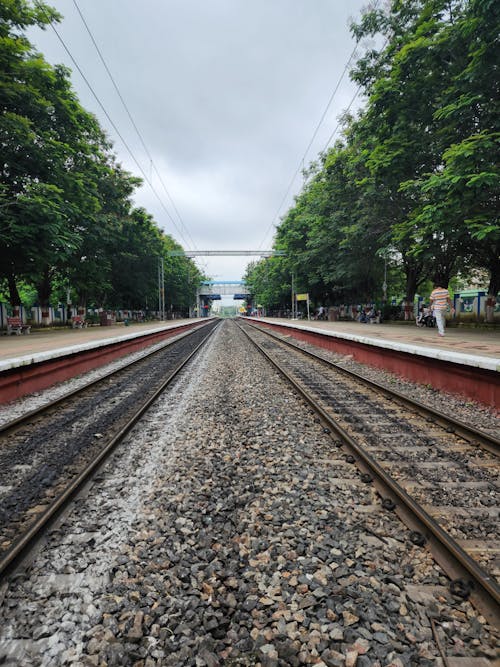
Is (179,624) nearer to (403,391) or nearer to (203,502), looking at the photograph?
(203,502)

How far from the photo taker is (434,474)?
3369mm

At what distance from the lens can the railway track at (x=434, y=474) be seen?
6.84 feet

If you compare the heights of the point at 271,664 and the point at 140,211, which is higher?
the point at 140,211

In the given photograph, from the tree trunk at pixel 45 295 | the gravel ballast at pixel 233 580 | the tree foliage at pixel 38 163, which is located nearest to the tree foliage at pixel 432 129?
the gravel ballast at pixel 233 580

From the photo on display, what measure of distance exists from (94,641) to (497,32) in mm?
15118

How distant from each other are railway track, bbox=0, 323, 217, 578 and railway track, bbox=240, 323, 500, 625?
8.97ft

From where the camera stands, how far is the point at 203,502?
2.91 metres

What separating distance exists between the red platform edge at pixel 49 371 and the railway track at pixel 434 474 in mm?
5727

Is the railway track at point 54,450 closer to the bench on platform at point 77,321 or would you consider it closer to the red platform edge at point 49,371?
the red platform edge at point 49,371

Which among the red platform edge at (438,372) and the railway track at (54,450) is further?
the red platform edge at (438,372)

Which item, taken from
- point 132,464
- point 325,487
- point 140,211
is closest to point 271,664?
point 325,487

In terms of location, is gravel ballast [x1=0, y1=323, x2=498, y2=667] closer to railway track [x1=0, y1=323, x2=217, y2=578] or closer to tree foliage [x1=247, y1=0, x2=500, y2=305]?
railway track [x1=0, y1=323, x2=217, y2=578]

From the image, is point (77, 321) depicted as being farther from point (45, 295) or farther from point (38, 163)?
point (38, 163)

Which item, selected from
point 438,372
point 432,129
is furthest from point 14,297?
point 432,129
